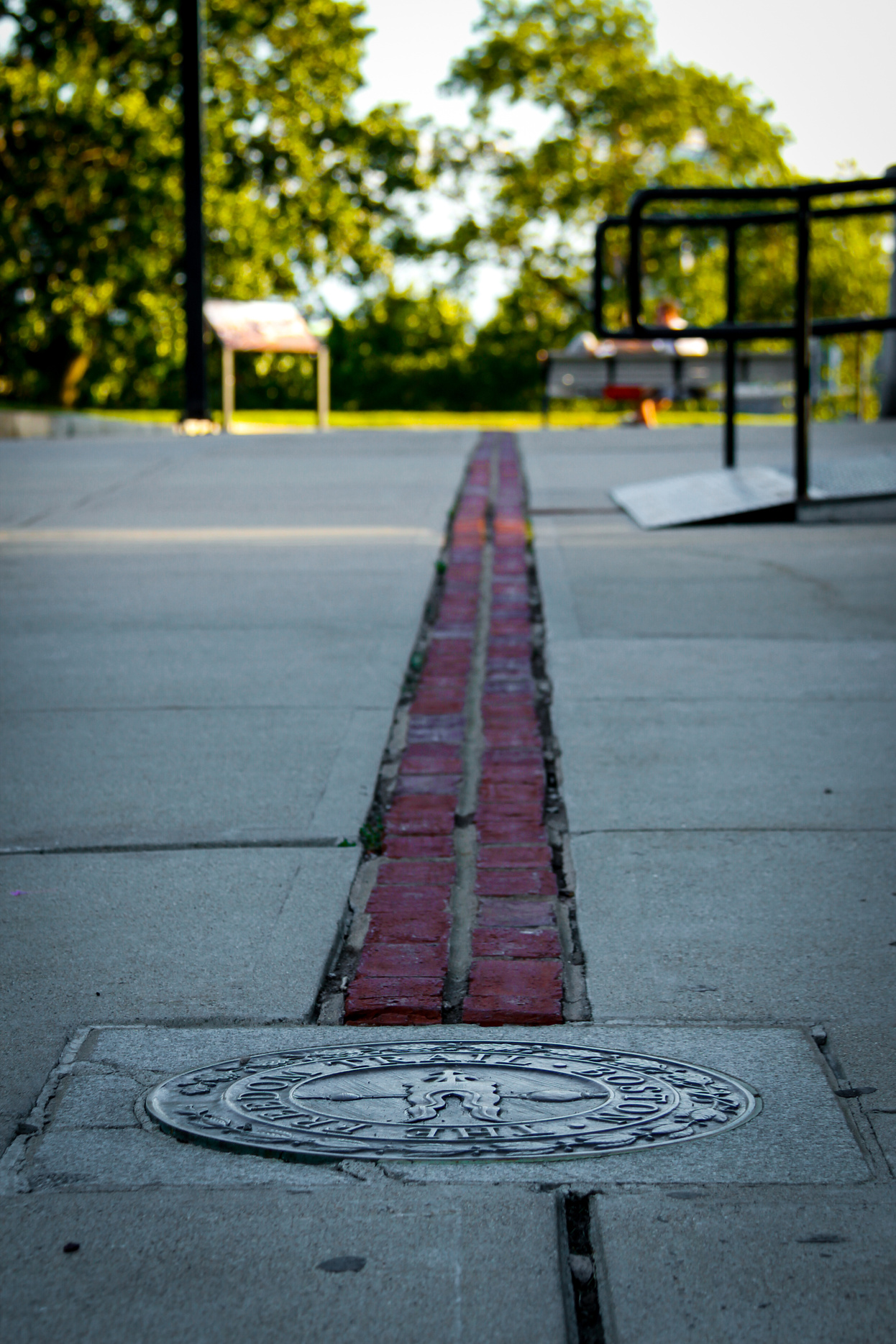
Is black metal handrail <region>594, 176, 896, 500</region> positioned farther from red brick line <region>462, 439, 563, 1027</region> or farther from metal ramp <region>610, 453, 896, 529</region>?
red brick line <region>462, 439, 563, 1027</region>

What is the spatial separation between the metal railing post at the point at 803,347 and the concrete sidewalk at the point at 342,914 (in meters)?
1.00

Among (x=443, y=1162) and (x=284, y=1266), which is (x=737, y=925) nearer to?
(x=443, y=1162)

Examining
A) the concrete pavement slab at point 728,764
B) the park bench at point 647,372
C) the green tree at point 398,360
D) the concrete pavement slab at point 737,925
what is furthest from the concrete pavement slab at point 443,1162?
the green tree at point 398,360

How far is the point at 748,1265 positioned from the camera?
5.73 ft

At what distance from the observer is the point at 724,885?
2.95 m

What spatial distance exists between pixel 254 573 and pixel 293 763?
8.77 feet

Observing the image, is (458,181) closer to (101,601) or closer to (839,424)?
(839,424)

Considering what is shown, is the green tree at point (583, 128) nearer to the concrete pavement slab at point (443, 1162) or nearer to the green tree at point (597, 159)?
the green tree at point (597, 159)

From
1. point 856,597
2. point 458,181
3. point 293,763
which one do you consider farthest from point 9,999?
point 458,181

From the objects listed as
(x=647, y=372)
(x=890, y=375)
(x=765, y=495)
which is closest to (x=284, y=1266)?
(x=765, y=495)

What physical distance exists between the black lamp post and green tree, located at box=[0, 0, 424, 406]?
10.9 metres

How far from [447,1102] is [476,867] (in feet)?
3.27

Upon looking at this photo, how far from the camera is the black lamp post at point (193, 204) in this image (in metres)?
14.4

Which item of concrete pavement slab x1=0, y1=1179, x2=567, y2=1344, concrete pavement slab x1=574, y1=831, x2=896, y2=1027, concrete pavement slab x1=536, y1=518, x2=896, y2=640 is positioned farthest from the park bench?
concrete pavement slab x1=0, y1=1179, x2=567, y2=1344
